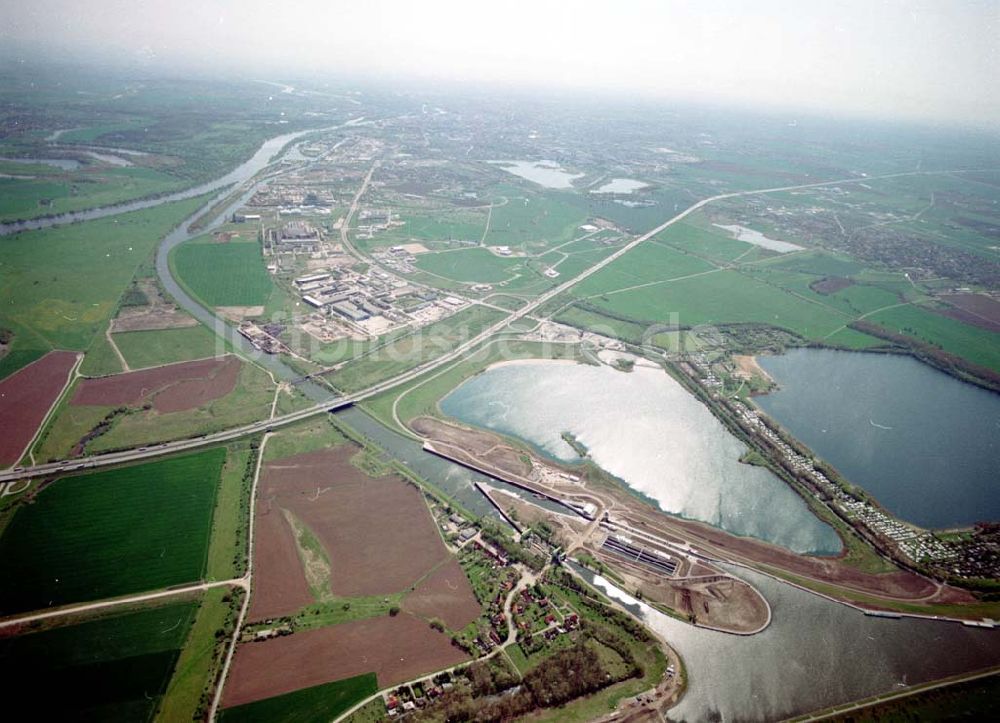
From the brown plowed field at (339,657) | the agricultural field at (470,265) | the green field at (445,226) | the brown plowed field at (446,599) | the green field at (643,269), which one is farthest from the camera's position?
the green field at (445,226)

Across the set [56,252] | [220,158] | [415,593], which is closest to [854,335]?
[415,593]

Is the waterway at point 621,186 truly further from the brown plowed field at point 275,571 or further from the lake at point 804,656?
the brown plowed field at point 275,571

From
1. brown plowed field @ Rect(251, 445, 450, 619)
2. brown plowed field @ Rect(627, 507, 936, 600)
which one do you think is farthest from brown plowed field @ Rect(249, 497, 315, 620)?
brown plowed field @ Rect(627, 507, 936, 600)

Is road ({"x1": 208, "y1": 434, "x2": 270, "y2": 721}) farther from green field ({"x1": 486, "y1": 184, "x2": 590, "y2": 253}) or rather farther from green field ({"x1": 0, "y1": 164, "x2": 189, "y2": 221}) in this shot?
green field ({"x1": 0, "y1": 164, "x2": 189, "y2": 221})

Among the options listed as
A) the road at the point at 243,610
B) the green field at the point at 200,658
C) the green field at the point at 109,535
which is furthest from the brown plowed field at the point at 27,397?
the green field at the point at 200,658

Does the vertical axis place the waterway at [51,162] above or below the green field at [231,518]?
above
